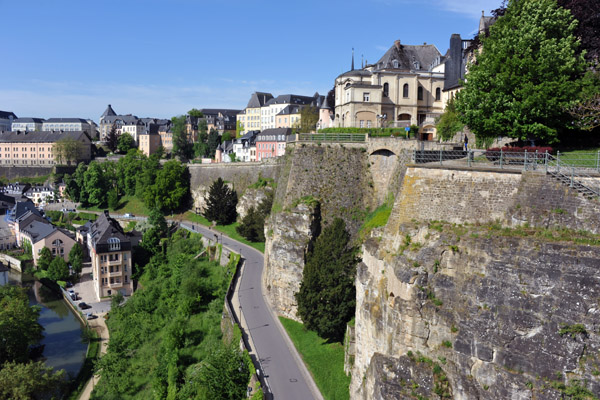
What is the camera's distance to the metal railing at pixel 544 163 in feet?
48.5

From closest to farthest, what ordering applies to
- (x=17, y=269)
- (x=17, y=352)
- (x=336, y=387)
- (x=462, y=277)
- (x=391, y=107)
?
(x=462, y=277) < (x=336, y=387) < (x=17, y=352) < (x=391, y=107) < (x=17, y=269)

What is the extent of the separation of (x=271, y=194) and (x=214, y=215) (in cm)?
963

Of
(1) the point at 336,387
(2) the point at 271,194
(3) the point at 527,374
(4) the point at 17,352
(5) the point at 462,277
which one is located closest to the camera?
(3) the point at 527,374

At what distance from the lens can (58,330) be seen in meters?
41.5

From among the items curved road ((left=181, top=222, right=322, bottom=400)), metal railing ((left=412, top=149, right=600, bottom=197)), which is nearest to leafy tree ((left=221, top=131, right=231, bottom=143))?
curved road ((left=181, top=222, right=322, bottom=400))

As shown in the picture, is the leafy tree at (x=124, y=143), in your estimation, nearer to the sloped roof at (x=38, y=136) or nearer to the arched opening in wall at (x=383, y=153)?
the sloped roof at (x=38, y=136)

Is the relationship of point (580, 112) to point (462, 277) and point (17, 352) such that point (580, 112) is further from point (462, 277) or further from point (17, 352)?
point (17, 352)

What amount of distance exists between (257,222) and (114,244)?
1613 centimetres

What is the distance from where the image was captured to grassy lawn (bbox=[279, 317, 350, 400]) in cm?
2208

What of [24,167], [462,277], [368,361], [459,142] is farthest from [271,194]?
[24,167]

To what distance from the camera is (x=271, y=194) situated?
153ft

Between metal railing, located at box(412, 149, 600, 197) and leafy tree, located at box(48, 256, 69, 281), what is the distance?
149 feet

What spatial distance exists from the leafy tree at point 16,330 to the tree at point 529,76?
3295cm

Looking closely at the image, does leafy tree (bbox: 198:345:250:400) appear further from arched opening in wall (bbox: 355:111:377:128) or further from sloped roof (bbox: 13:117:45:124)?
sloped roof (bbox: 13:117:45:124)
